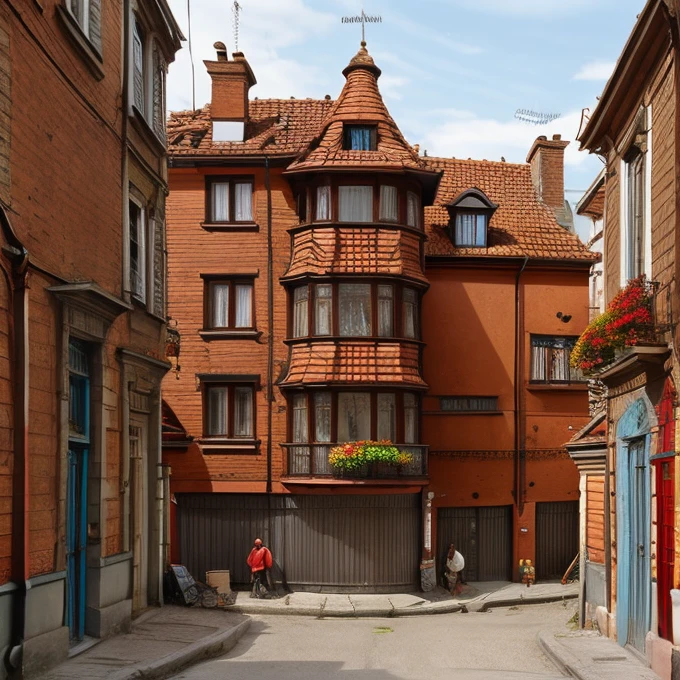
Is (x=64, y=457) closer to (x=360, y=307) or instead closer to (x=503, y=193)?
(x=360, y=307)

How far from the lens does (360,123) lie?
1113 inches

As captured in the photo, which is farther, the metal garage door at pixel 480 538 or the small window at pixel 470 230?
the small window at pixel 470 230

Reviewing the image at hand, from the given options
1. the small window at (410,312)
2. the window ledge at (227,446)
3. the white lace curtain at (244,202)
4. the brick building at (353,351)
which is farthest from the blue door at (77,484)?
the white lace curtain at (244,202)

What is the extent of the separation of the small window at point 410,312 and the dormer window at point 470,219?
338 centimetres

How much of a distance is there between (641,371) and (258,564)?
13707 mm

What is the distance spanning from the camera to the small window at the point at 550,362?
30234 millimetres

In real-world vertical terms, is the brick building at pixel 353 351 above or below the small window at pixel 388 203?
below

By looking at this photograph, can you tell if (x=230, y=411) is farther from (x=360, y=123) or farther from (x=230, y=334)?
(x=360, y=123)

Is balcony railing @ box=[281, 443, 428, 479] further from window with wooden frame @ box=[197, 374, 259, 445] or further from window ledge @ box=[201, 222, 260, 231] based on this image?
window ledge @ box=[201, 222, 260, 231]

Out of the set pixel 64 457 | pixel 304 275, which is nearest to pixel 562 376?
pixel 304 275

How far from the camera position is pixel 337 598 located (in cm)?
2609

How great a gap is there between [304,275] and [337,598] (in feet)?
25.8

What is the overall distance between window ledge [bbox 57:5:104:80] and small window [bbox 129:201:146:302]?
3.11m

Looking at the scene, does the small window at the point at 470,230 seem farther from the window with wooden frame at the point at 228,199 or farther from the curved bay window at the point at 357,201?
the window with wooden frame at the point at 228,199
